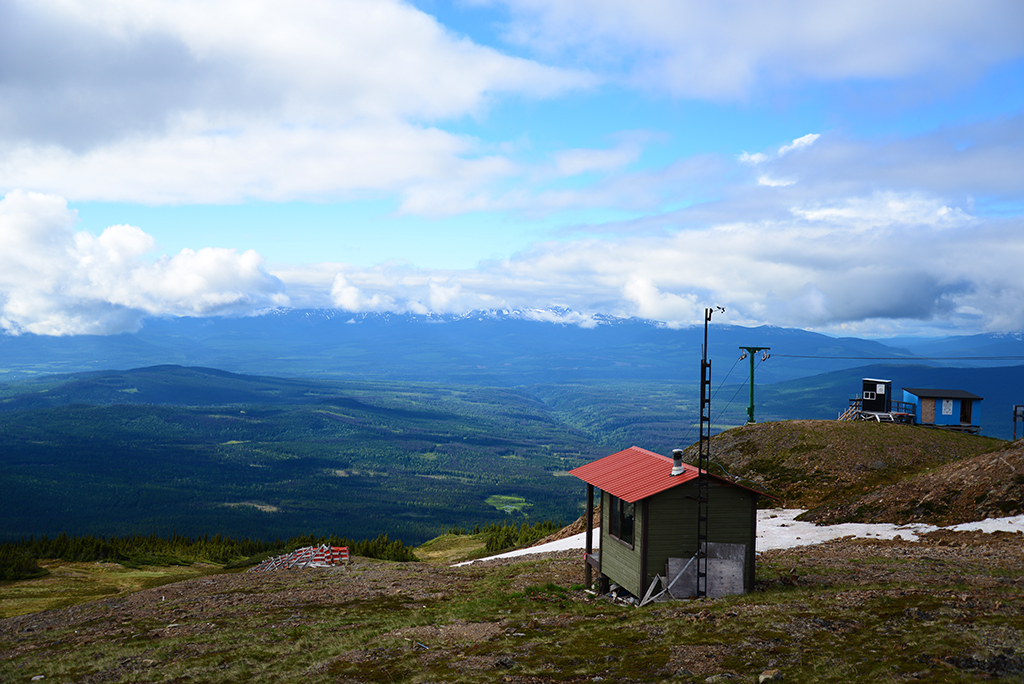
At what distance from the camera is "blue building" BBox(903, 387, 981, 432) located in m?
60.1

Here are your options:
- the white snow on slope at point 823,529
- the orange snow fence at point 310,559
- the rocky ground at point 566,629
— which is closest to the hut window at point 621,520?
the rocky ground at point 566,629

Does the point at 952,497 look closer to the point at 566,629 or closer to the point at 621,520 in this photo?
the point at 621,520

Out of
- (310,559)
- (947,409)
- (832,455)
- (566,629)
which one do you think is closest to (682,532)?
(566,629)

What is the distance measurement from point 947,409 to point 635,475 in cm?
5252

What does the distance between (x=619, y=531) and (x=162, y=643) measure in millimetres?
14698

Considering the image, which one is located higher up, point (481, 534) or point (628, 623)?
point (628, 623)

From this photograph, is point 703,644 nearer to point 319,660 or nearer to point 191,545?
point 319,660

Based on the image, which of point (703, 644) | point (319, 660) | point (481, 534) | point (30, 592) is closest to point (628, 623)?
point (703, 644)

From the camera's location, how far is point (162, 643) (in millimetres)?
19016

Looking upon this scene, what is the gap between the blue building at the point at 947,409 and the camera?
60.1 metres

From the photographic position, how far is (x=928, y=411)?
199 feet

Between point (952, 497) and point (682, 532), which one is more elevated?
point (682, 532)

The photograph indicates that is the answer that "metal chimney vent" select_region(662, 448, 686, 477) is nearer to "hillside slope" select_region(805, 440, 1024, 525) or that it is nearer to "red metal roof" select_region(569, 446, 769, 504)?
"red metal roof" select_region(569, 446, 769, 504)

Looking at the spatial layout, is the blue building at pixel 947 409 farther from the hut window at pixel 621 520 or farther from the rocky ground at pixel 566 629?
the hut window at pixel 621 520
